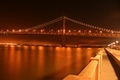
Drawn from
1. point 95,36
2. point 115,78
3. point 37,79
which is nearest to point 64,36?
point 95,36

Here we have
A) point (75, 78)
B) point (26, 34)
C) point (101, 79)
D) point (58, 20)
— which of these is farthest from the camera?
point (58, 20)

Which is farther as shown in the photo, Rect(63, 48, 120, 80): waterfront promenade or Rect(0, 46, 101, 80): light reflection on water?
Rect(0, 46, 101, 80): light reflection on water

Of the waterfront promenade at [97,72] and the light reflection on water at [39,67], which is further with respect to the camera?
the light reflection on water at [39,67]

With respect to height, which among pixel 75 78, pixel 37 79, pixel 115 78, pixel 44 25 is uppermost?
pixel 44 25

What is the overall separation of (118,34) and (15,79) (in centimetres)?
6169

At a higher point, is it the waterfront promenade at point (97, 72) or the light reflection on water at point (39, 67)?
the waterfront promenade at point (97, 72)

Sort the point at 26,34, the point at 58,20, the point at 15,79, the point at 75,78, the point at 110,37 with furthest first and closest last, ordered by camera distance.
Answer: the point at 58,20 → the point at 26,34 → the point at 110,37 → the point at 15,79 → the point at 75,78

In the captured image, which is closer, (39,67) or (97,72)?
(97,72)

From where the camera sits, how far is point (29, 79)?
12.6m

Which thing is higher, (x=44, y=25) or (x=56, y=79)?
(x=44, y=25)

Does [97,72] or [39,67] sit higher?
[97,72]

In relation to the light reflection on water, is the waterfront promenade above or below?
above

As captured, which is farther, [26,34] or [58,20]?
[58,20]

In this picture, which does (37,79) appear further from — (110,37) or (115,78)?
(110,37)
